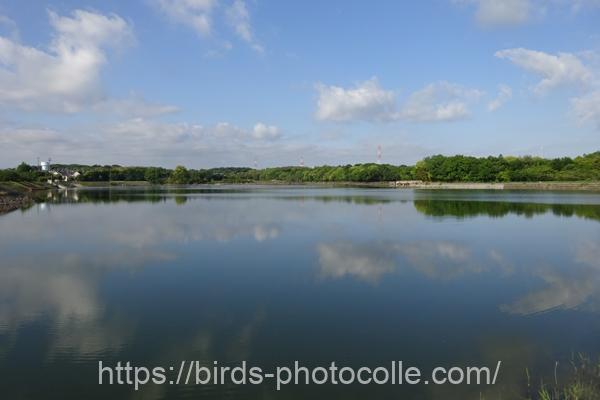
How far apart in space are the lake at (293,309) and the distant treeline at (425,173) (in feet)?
198

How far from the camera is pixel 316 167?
14038 cm

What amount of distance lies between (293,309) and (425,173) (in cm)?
8217

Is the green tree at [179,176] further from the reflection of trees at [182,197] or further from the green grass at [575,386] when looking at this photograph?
the green grass at [575,386]

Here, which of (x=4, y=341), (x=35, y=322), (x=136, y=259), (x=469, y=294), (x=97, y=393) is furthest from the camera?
(x=136, y=259)

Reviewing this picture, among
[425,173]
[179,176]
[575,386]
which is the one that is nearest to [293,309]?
[575,386]

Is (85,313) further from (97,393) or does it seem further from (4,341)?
(97,393)

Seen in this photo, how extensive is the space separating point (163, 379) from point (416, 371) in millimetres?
3057

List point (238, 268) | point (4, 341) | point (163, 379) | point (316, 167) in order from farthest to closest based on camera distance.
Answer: point (316, 167) → point (238, 268) → point (4, 341) → point (163, 379)

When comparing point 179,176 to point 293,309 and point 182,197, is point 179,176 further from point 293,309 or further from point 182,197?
point 293,309

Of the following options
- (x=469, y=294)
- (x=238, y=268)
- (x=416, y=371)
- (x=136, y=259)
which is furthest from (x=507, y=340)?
(x=136, y=259)

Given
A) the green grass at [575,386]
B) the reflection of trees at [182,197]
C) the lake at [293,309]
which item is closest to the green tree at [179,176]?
the reflection of trees at [182,197]

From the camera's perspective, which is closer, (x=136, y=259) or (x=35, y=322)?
(x=35, y=322)

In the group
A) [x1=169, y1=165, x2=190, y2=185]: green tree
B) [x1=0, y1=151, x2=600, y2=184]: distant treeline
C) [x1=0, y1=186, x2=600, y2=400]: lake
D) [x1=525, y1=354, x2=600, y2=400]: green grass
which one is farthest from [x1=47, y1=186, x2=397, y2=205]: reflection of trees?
[x1=169, y1=165, x2=190, y2=185]: green tree

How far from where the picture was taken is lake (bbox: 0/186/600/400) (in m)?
5.22
